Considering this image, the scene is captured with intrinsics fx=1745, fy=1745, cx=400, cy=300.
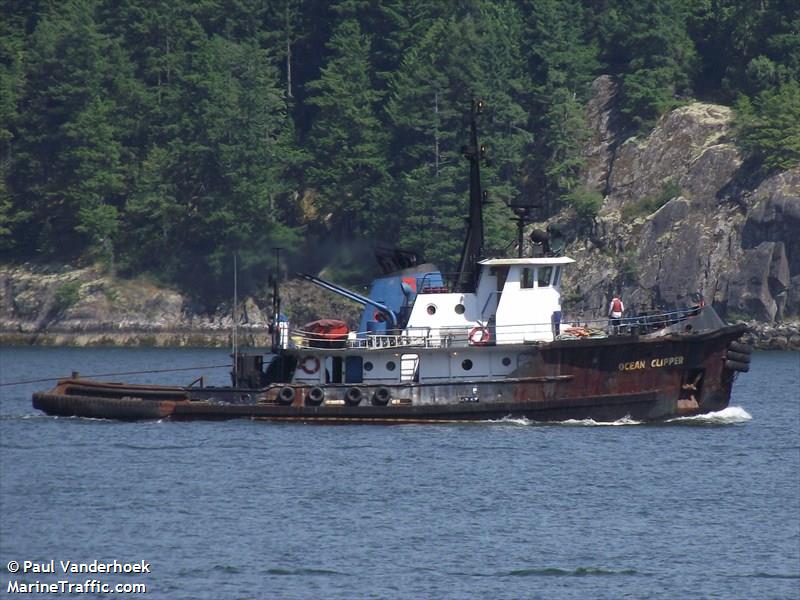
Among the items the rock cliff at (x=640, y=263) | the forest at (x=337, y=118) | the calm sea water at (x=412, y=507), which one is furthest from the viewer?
the forest at (x=337, y=118)

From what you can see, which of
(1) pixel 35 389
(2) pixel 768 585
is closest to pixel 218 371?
(1) pixel 35 389

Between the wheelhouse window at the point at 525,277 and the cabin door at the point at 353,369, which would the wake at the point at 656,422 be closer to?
the wheelhouse window at the point at 525,277

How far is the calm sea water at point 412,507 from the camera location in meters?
29.5

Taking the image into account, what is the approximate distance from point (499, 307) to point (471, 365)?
1.70 meters

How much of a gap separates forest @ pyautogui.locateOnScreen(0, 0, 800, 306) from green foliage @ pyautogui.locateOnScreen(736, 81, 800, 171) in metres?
0.12

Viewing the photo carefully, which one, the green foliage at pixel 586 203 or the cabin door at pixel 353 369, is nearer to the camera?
the cabin door at pixel 353 369

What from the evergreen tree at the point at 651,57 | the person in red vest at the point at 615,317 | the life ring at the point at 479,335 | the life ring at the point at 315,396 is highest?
the evergreen tree at the point at 651,57

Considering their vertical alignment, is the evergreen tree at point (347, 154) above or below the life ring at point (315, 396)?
above

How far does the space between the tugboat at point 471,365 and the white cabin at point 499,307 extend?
0.09 feet

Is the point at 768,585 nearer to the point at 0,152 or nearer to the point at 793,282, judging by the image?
the point at 793,282

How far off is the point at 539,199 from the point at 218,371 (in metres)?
27.6

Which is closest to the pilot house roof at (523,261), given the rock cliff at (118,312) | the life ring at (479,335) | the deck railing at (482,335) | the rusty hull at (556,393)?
the deck railing at (482,335)

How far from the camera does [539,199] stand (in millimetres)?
95312

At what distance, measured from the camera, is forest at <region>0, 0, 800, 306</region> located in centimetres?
9212
